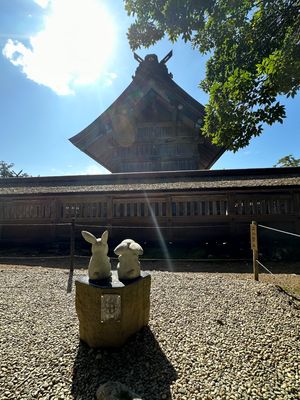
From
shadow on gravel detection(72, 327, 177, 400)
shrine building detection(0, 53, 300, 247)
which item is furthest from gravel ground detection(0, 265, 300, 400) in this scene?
shrine building detection(0, 53, 300, 247)

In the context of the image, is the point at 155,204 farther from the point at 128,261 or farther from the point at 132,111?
the point at 132,111

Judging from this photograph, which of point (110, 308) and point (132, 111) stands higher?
point (132, 111)

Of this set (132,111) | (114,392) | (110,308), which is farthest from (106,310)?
(132,111)

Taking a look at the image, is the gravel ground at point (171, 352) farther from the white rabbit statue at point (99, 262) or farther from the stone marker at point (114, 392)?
the white rabbit statue at point (99, 262)

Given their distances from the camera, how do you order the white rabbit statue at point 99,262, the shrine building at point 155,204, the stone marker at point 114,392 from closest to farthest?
the stone marker at point 114,392, the white rabbit statue at point 99,262, the shrine building at point 155,204

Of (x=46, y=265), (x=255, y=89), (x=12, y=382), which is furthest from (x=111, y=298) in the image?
(x=46, y=265)

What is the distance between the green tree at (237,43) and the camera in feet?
12.3

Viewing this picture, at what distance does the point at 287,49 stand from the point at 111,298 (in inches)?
169

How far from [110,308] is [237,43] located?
16.2 feet

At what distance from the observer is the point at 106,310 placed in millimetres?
2908

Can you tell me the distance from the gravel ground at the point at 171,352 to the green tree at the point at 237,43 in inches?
118

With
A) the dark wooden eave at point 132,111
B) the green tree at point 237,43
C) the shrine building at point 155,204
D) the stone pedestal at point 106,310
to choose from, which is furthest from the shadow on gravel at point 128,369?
the dark wooden eave at point 132,111

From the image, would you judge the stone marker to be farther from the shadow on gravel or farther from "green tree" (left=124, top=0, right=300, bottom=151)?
"green tree" (left=124, top=0, right=300, bottom=151)

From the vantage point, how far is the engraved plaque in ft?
9.45
